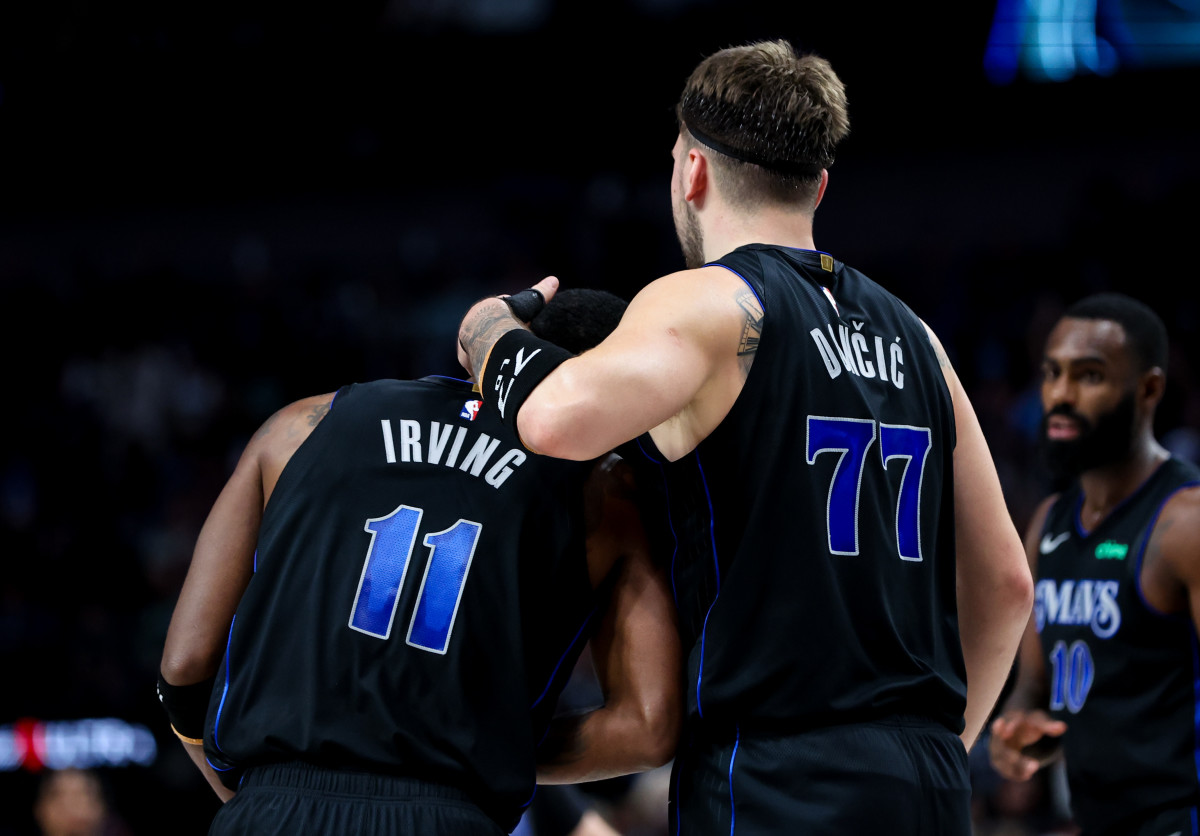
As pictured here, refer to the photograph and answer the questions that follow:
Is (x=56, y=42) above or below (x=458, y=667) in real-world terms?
above

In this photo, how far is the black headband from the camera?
2.99 meters

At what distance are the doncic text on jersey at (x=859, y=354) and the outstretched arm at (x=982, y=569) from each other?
260 millimetres

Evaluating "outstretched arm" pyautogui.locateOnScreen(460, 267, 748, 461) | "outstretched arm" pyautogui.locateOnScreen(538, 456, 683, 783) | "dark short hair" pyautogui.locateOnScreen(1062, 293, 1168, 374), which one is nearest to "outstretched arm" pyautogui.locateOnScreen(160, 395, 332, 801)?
"outstretched arm" pyautogui.locateOnScreen(460, 267, 748, 461)

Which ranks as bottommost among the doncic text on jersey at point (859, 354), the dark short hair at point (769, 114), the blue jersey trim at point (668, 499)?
the blue jersey trim at point (668, 499)

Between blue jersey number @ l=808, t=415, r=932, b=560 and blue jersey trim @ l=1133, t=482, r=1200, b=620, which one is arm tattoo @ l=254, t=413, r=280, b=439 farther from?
blue jersey trim @ l=1133, t=482, r=1200, b=620

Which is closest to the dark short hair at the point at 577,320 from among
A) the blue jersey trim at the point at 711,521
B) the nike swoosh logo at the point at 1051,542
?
the blue jersey trim at the point at 711,521

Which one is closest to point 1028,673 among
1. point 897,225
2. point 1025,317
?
point 1025,317

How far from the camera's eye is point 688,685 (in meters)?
2.93

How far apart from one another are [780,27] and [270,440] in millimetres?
9718

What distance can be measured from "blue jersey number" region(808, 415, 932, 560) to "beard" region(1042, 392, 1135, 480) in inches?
98.6

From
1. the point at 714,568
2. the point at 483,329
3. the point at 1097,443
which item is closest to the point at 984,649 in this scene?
the point at 714,568

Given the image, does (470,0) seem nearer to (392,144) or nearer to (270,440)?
(392,144)

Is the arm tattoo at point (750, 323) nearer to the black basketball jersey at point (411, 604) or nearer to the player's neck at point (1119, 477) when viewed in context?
the black basketball jersey at point (411, 604)

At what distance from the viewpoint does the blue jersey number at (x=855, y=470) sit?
2818 mm
